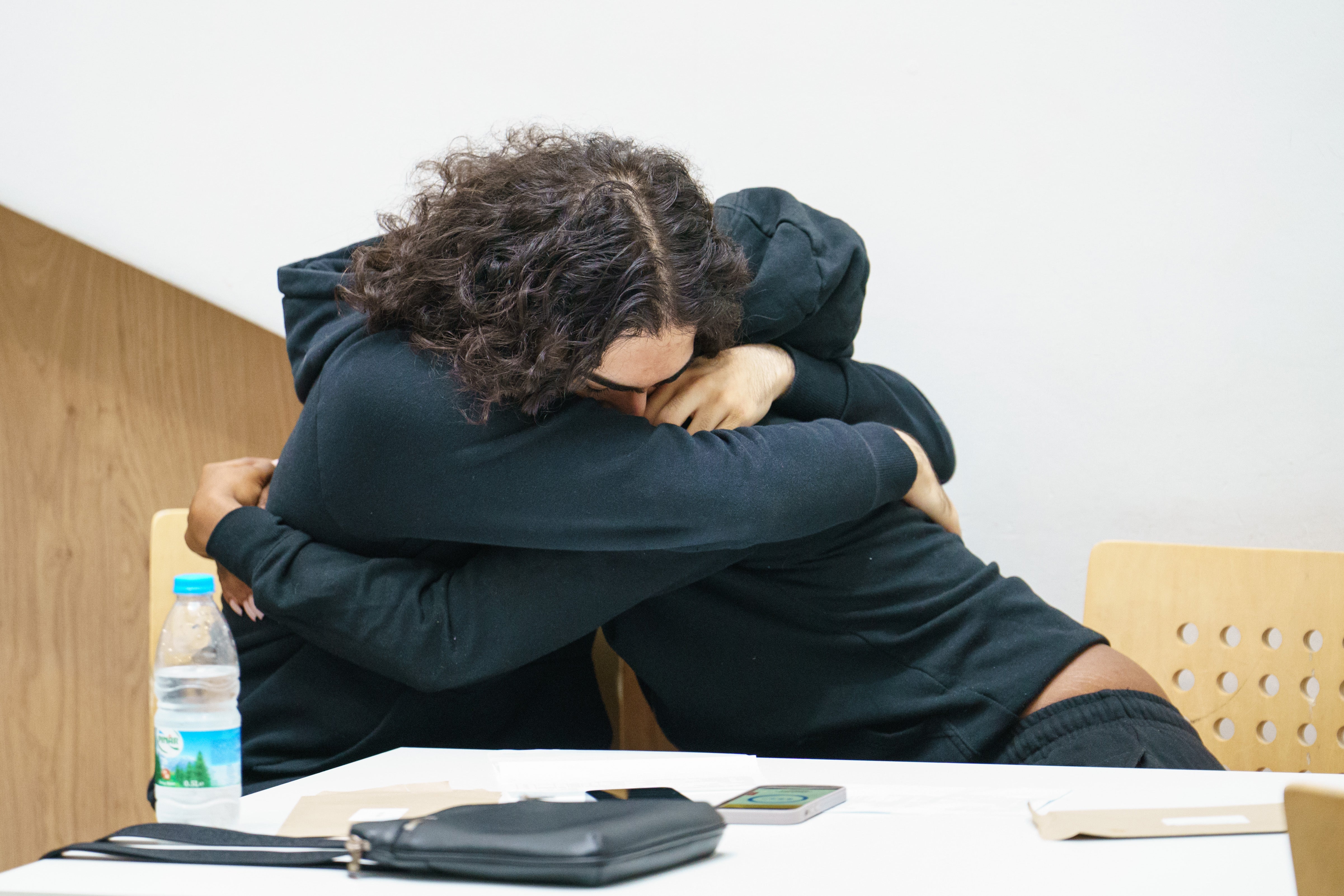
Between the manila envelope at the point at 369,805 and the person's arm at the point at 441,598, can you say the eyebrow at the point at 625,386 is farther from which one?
the manila envelope at the point at 369,805

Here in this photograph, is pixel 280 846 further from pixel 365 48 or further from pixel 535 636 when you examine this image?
pixel 365 48

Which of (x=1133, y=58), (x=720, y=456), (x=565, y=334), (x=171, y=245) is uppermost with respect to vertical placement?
(x=1133, y=58)

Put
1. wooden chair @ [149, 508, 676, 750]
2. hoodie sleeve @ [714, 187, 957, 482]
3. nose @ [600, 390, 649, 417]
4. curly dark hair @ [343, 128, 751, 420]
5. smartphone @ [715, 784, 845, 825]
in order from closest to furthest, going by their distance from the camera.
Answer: smartphone @ [715, 784, 845, 825] < curly dark hair @ [343, 128, 751, 420] < nose @ [600, 390, 649, 417] < hoodie sleeve @ [714, 187, 957, 482] < wooden chair @ [149, 508, 676, 750]

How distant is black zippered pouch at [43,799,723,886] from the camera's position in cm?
55

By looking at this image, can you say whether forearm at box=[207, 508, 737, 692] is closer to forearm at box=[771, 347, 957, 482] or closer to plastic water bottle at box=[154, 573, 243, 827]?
plastic water bottle at box=[154, 573, 243, 827]

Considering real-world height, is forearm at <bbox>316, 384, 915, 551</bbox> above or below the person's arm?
above

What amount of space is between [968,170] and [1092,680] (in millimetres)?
809

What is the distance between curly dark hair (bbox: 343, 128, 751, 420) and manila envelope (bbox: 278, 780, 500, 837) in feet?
1.09

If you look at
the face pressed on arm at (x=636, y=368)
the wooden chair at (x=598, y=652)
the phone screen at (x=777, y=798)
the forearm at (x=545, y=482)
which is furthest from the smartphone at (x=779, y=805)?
the wooden chair at (x=598, y=652)

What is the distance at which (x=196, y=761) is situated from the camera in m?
0.72

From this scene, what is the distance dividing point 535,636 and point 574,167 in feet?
1.50

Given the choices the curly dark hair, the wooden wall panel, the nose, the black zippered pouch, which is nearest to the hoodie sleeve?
the curly dark hair

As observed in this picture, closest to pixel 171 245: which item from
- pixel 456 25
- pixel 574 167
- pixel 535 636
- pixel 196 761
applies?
pixel 456 25

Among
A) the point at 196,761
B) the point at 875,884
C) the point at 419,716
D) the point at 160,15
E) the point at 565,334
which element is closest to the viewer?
the point at 875,884
